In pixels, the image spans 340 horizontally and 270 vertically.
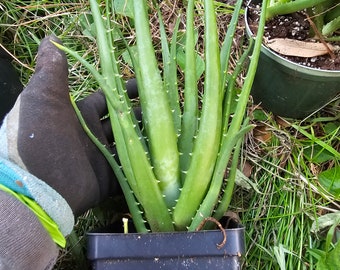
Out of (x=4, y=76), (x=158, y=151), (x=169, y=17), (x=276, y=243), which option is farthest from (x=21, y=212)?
(x=169, y=17)

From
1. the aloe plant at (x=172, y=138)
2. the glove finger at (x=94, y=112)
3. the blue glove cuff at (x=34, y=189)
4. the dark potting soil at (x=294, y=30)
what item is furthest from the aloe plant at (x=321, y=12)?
the blue glove cuff at (x=34, y=189)

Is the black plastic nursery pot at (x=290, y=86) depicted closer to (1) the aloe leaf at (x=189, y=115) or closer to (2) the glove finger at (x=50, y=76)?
(1) the aloe leaf at (x=189, y=115)

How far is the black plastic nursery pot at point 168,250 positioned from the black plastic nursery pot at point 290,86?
1.40 feet

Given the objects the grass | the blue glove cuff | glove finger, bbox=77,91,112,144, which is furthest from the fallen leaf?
the blue glove cuff

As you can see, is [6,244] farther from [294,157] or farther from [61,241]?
[294,157]

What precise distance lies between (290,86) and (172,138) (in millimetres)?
408

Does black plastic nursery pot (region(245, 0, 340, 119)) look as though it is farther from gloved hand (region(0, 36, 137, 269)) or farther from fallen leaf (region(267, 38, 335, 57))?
gloved hand (region(0, 36, 137, 269))

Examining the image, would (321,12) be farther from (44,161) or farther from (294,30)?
(44,161)

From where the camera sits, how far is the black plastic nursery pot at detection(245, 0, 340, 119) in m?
1.30

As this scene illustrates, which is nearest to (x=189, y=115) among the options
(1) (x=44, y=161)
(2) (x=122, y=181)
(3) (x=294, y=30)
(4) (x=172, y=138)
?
(4) (x=172, y=138)

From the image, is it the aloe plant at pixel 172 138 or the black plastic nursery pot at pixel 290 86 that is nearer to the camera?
the aloe plant at pixel 172 138

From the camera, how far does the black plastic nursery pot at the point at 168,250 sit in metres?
1.08

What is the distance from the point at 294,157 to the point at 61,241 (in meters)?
0.66

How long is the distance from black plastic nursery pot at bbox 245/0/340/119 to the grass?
A: 0.15 feet
